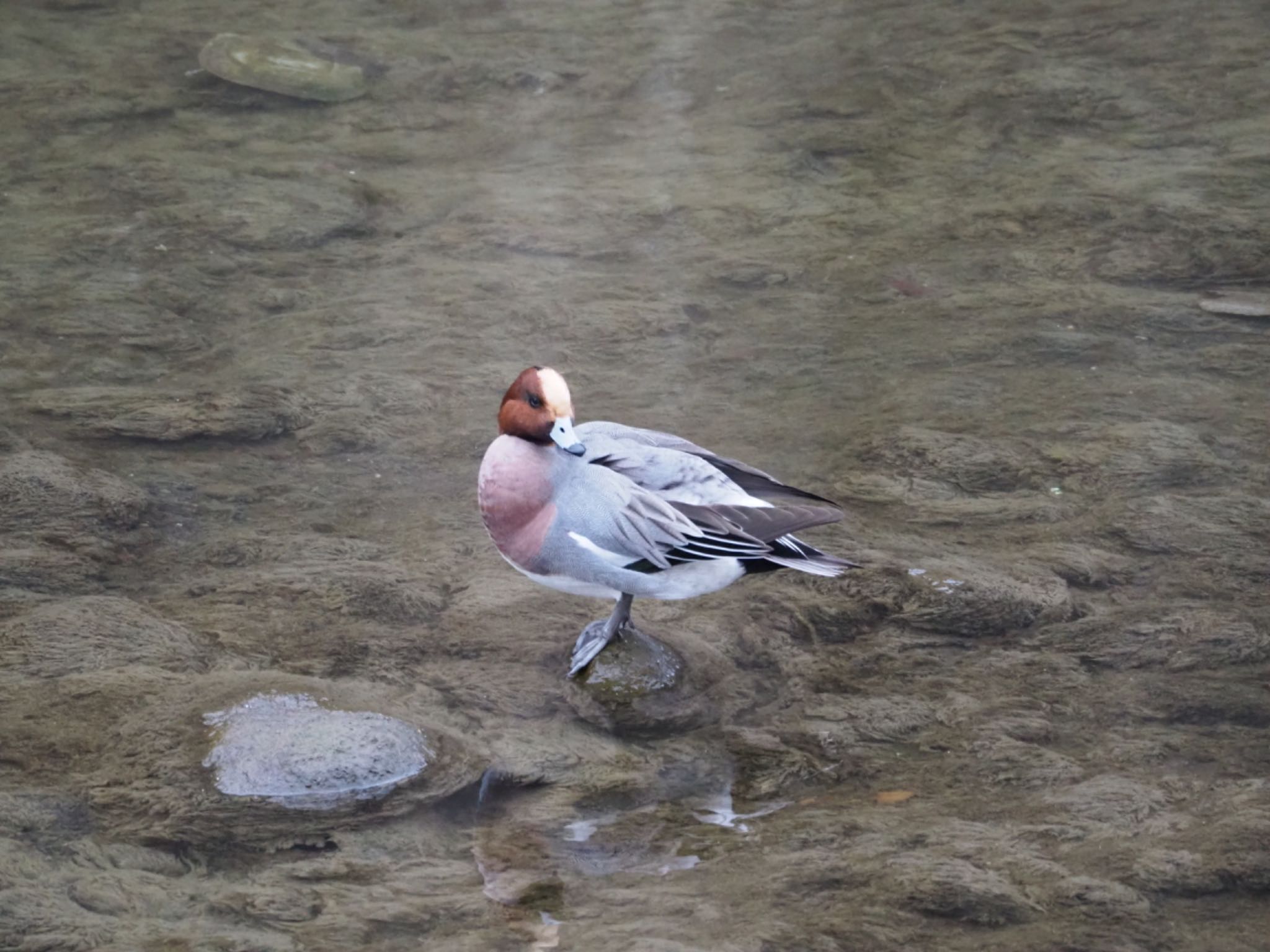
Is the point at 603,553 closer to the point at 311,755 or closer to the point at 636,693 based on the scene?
the point at 636,693

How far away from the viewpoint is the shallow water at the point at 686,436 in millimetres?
2781

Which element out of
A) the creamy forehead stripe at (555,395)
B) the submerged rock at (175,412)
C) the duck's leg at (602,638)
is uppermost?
the creamy forehead stripe at (555,395)

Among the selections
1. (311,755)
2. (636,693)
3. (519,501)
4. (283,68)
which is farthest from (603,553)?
(283,68)

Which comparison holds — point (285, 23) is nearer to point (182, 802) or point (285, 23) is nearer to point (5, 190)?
point (5, 190)

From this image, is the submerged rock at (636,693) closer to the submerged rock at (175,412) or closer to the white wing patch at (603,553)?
the white wing patch at (603,553)

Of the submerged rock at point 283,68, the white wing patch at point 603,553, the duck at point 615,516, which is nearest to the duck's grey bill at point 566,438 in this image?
the duck at point 615,516

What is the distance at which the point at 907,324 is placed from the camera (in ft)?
17.6

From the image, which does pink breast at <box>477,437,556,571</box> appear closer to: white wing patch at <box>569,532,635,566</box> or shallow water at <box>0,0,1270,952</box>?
white wing patch at <box>569,532,635,566</box>

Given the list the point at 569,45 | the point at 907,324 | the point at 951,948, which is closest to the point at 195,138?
the point at 569,45

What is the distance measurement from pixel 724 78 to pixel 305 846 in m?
5.67

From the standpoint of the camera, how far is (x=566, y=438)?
3264 mm

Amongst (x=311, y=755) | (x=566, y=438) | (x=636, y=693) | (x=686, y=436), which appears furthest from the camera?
(x=686, y=436)

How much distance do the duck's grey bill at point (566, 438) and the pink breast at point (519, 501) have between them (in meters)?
0.10

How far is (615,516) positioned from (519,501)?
9.0 inches
